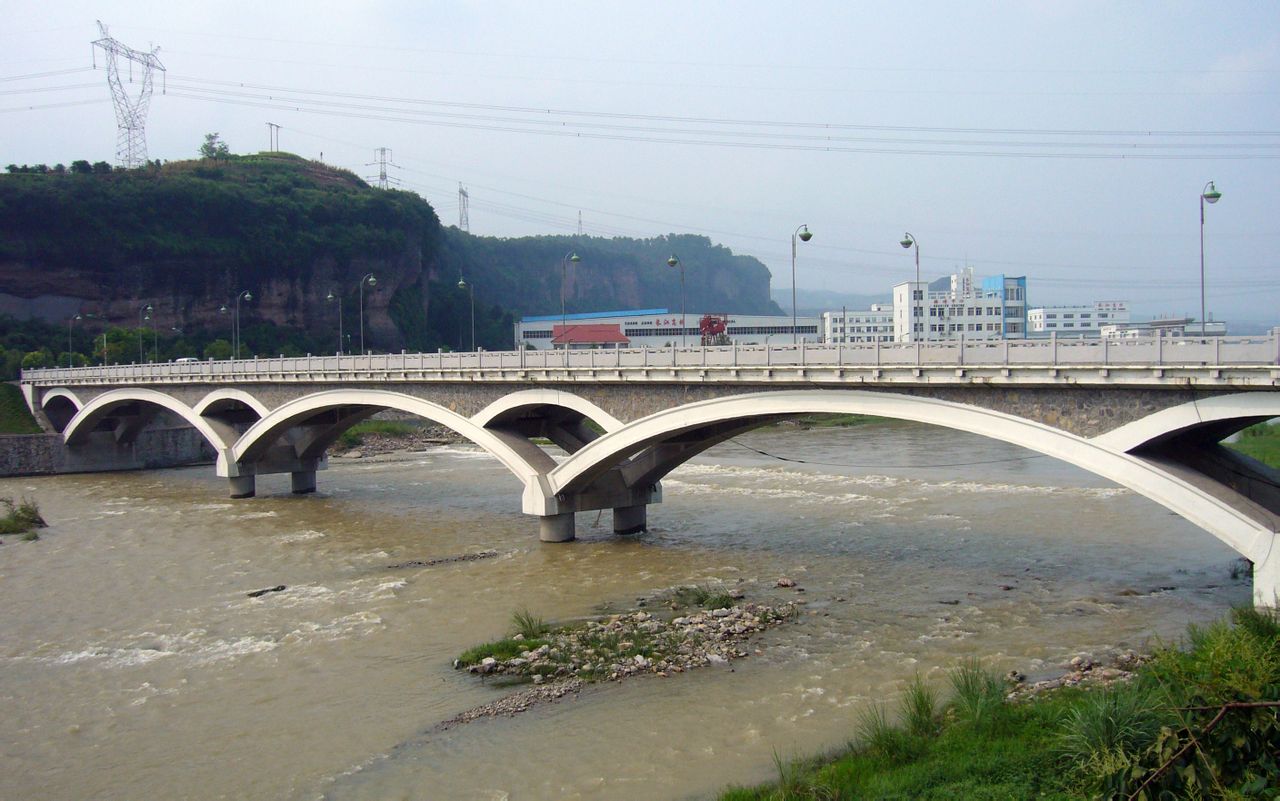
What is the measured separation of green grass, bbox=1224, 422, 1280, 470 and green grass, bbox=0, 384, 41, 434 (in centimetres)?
6096

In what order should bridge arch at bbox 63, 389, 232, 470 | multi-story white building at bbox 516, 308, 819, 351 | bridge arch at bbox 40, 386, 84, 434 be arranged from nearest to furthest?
bridge arch at bbox 63, 389, 232, 470 < bridge arch at bbox 40, 386, 84, 434 < multi-story white building at bbox 516, 308, 819, 351

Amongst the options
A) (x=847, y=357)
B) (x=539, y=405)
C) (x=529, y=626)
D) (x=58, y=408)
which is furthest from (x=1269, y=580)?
(x=58, y=408)

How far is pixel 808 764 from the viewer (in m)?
12.0

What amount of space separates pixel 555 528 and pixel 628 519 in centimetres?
246

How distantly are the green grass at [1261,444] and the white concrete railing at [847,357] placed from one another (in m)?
20.5

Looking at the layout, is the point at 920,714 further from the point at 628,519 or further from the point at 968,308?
the point at 968,308

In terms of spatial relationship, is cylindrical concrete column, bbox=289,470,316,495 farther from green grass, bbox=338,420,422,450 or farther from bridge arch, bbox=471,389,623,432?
green grass, bbox=338,420,422,450

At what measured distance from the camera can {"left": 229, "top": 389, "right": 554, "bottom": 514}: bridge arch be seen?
93.4 ft

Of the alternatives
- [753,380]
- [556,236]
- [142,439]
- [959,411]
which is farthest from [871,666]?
[556,236]

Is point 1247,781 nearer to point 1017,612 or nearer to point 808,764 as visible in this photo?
point 808,764

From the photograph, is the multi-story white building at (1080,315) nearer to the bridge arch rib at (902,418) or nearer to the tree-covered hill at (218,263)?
the tree-covered hill at (218,263)

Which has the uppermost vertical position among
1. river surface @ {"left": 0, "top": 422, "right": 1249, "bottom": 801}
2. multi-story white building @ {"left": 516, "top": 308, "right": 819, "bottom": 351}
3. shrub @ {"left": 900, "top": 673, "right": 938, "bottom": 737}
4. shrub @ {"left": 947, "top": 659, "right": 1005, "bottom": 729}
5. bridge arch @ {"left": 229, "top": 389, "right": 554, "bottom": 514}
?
multi-story white building @ {"left": 516, "top": 308, "right": 819, "bottom": 351}

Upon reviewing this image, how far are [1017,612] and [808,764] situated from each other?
29.5ft

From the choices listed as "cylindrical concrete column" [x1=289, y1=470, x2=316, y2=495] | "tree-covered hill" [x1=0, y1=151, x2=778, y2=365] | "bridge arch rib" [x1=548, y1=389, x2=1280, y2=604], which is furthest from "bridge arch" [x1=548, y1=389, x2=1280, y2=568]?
"tree-covered hill" [x1=0, y1=151, x2=778, y2=365]
